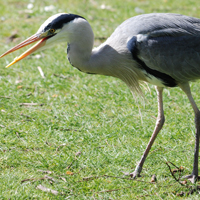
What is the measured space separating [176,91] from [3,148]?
124 inches

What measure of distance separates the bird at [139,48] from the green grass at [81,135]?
32cm

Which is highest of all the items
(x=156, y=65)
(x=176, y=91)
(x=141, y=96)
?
(x=156, y=65)

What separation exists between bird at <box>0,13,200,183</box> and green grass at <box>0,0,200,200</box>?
12.5 inches

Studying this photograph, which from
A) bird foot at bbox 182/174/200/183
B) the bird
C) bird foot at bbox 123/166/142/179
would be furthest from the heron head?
bird foot at bbox 182/174/200/183

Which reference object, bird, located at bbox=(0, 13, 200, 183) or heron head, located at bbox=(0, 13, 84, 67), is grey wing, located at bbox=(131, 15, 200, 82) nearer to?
bird, located at bbox=(0, 13, 200, 183)

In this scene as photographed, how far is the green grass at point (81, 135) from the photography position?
13.2 ft

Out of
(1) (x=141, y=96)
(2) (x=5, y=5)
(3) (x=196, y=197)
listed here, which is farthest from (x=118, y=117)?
(2) (x=5, y=5)

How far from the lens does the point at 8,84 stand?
638 centimetres

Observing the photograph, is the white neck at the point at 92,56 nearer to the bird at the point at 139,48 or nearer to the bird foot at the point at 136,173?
the bird at the point at 139,48

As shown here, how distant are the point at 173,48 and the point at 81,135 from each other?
1.76 metres

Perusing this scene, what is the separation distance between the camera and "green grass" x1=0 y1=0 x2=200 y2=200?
4027mm

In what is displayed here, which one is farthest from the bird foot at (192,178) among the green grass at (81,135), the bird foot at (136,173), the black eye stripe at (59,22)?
the black eye stripe at (59,22)

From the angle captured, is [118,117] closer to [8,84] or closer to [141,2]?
[8,84]

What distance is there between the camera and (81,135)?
5086 millimetres
